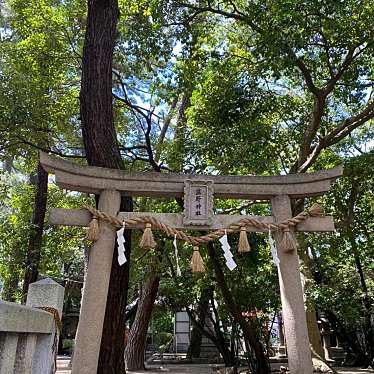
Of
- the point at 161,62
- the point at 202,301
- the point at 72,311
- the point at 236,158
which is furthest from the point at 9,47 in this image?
the point at 72,311

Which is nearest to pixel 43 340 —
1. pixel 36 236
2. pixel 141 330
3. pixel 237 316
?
pixel 237 316

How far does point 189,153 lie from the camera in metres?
8.42

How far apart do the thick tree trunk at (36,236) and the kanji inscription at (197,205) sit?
6.58 metres

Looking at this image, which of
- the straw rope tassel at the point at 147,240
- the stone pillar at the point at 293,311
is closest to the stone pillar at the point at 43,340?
the straw rope tassel at the point at 147,240

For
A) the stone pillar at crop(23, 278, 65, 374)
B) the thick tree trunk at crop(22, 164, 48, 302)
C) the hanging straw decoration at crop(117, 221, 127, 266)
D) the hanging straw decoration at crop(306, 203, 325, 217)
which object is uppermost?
the thick tree trunk at crop(22, 164, 48, 302)

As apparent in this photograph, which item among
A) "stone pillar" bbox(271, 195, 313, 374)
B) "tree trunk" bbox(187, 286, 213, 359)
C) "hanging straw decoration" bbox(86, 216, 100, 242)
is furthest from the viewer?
"tree trunk" bbox(187, 286, 213, 359)

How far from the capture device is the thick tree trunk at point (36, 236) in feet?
35.0

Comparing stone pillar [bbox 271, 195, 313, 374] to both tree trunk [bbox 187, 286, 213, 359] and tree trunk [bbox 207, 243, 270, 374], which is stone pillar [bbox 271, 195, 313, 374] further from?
tree trunk [bbox 187, 286, 213, 359]

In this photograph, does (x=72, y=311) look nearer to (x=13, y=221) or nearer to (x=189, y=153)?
(x=13, y=221)

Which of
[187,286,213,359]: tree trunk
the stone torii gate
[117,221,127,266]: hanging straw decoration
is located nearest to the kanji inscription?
the stone torii gate

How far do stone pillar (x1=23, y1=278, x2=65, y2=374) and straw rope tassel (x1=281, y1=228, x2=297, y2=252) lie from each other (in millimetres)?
2635

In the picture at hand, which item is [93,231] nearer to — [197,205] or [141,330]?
[197,205]

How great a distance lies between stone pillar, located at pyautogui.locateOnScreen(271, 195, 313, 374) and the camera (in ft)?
15.8

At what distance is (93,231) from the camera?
499cm
